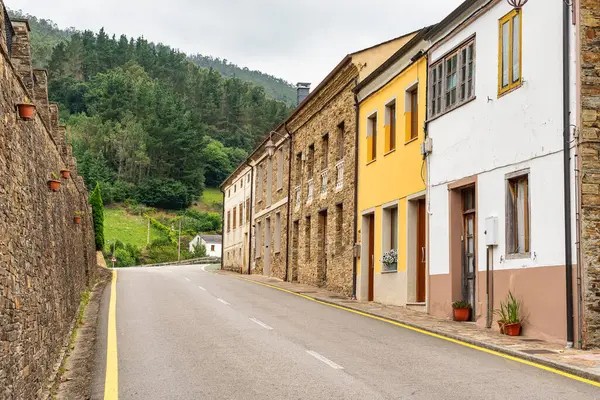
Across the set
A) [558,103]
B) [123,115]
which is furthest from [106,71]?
[558,103]

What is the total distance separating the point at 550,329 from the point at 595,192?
2526 mm

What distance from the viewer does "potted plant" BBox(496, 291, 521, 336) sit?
48.2 ft

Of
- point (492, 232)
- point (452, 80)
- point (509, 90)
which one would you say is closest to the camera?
point (509, 90)

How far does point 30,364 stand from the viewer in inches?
344

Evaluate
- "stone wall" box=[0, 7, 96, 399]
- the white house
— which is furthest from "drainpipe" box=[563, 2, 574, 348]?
"stone wall" box=[0, 7, 96, 399]

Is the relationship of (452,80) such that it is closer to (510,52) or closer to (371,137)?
(510,52)

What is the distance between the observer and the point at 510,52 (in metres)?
15.8

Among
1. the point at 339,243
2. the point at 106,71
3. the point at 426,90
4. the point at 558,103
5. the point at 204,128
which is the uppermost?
the point at 106,71

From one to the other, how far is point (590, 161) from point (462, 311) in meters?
5.39

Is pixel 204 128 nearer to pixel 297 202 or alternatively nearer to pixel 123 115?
pixel 123 115

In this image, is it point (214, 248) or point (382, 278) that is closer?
point (382, 278)

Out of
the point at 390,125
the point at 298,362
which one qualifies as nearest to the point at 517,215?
the point at 298,362

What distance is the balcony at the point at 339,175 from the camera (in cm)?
2808

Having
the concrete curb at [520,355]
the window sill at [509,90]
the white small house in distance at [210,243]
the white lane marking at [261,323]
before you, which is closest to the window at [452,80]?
the window sill at [509,90]
